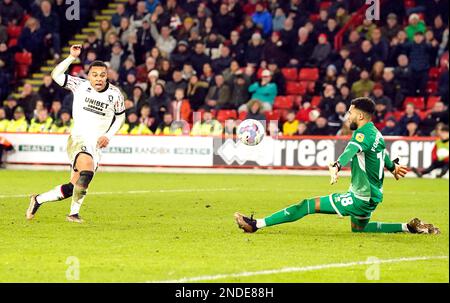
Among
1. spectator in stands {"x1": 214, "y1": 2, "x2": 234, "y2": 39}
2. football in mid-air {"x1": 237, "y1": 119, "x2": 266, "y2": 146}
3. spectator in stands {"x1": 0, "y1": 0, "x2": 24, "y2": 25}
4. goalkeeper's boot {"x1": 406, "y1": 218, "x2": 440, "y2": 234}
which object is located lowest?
goalkeeper's boot {"x1": 406, "y1": 218, "x2": 440, "y2": 234}

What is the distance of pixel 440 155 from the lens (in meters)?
25.2

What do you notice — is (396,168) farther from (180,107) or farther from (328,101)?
(180,107)

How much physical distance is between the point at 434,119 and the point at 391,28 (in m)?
4.01

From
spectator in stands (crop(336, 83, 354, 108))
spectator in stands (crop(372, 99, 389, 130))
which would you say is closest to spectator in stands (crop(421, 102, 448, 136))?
spectator in stands (crop(372, 99, 389, 130))

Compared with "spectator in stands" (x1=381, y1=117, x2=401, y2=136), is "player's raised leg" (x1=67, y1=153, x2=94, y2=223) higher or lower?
lower

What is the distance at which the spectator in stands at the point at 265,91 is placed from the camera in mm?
29172

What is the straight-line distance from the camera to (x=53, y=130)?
28250mm

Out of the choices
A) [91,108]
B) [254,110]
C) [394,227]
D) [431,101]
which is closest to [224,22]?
[254,110]

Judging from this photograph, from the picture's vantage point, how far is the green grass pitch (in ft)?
32.5

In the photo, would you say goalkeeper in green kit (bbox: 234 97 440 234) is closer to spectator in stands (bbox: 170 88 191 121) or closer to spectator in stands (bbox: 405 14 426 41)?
spectator in stands (bbox: 170 88 191 121)

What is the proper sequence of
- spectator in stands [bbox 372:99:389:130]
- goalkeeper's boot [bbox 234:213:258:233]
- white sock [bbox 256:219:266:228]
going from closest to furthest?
1. white sock [bbox 256:219:266:228]
2. goalkeeper's boot [bbox 234:213:258:233]
3. spectator in stands [bbox 372:99:389:130]

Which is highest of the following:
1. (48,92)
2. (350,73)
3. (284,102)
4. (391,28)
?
(391,28)

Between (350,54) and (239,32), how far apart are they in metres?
3.52

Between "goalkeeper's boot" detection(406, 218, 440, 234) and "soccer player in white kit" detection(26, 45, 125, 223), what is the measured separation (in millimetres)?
3973
